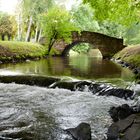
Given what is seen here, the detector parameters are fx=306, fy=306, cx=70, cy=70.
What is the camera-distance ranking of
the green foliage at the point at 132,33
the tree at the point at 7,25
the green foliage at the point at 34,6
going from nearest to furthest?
the green foliage at the point at 34,6
the green foliage at the point at 132,33
the tree at the point at 7,25

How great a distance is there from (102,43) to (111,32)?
20292 millimetres

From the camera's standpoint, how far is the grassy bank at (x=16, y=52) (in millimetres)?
26359

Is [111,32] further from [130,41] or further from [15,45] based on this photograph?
[15,45]

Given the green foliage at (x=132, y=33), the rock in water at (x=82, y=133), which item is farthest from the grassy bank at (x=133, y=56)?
the green foliage at (x=132, y=33)

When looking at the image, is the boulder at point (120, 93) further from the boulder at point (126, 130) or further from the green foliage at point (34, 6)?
the green foliage at point (34, 6)

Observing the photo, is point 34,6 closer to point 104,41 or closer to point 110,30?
point 104,41

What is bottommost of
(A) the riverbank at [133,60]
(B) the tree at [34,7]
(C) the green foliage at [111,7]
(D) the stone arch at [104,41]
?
(A) the riverbank at [133,60]

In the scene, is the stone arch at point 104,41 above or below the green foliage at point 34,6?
below

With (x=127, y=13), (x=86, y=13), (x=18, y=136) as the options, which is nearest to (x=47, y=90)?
(x=18, y=136)

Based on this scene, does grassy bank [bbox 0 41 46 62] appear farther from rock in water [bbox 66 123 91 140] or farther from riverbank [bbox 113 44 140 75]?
rock in water [bbox 66 123 91 140]

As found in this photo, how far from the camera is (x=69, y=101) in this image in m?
11.5

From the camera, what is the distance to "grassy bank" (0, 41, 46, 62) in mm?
26359

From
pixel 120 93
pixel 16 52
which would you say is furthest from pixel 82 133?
pixel 16 52

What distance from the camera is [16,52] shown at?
28547 mm
